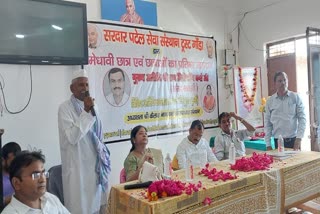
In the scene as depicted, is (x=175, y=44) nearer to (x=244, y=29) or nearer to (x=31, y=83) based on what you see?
(x=244, y=29)

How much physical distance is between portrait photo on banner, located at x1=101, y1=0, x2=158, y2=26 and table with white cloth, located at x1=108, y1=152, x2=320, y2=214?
2.16 metres

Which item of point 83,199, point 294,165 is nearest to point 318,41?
point 294,165

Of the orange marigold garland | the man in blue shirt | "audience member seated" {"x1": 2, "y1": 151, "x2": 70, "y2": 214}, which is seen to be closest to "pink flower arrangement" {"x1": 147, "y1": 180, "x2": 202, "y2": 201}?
"audience member seated" {"x1": 2, "y1": 151, "x2": 70, "y2": 214}

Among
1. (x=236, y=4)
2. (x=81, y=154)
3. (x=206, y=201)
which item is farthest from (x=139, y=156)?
(x=236, y=4)

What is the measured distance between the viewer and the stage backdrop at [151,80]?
3.57m

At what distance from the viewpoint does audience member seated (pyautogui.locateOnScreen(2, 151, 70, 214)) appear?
1.53 metres

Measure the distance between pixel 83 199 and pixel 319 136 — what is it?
331 cm

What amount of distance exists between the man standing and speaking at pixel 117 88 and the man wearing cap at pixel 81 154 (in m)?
1.06

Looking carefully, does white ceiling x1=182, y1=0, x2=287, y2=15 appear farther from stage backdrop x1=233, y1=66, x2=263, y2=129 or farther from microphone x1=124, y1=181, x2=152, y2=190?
microphone x1=124, y1=181, x2=152, y2=190

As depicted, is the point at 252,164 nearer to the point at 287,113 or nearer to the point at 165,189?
the point at 165,189

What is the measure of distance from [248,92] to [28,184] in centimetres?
401

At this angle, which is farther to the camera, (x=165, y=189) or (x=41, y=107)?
(x=41, y=107)

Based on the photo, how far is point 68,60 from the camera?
3.14m

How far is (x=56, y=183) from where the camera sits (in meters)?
2.54
